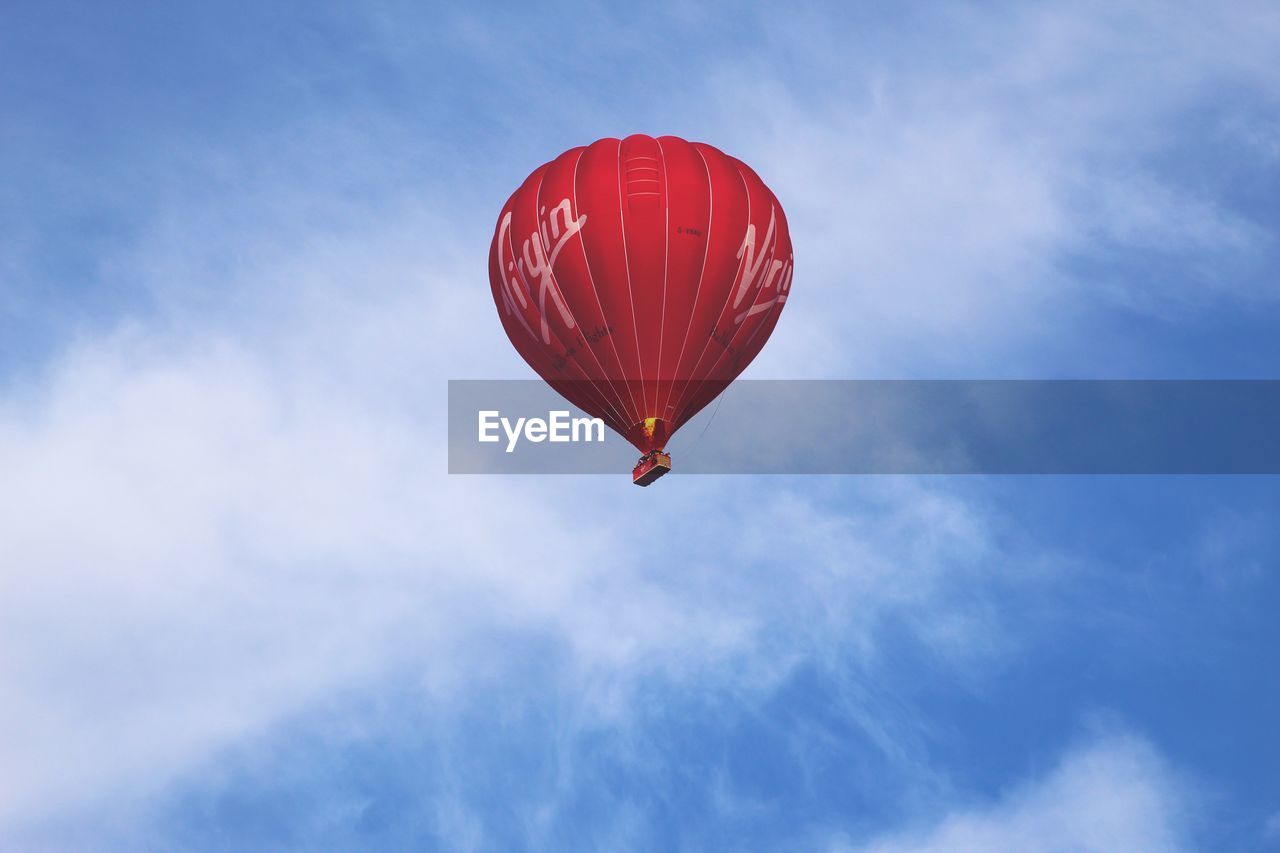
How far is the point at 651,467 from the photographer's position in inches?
1845

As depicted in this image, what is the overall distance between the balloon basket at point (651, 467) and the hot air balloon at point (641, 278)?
0.04 metres

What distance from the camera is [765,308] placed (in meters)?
48.9

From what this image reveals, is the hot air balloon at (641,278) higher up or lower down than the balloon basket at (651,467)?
higher up

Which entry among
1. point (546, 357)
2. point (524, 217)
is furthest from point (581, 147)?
point (546, 357)

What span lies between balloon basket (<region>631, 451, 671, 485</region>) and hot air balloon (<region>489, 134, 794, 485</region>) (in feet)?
0.13

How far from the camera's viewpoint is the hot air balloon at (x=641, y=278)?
46.8 metres

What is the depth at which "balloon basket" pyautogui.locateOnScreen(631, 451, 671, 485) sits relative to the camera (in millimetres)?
46875

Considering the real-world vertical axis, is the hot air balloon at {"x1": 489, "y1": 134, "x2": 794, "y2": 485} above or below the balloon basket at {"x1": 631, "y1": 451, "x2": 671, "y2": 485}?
above

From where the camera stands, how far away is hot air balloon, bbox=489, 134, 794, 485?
46812mm

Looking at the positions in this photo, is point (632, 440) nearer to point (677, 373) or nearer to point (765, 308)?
point (677, 373)

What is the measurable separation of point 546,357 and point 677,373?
3640mm

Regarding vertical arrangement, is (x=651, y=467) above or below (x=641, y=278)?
below

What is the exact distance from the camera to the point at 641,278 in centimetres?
4675

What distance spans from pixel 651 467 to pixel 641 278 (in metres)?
4.83
